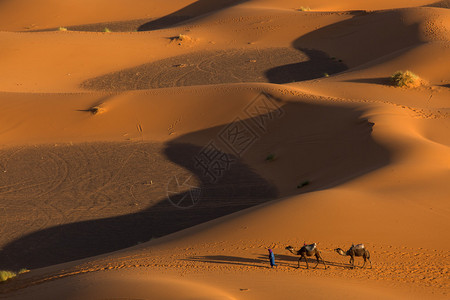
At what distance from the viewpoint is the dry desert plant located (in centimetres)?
2869

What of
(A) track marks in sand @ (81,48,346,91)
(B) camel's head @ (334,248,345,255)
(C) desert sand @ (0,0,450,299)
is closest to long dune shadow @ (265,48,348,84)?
(A) track marks in sand @ (81,48,346,91)

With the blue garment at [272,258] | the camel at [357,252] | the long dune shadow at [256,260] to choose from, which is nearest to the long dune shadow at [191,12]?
the long dune shadow at [256,260]

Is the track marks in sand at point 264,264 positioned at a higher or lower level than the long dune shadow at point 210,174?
higher

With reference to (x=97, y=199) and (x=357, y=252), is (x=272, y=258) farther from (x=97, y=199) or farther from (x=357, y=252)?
(x=97, y=199)

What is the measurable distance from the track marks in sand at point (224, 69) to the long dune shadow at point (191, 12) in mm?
18116

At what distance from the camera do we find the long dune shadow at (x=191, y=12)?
58.0 meters

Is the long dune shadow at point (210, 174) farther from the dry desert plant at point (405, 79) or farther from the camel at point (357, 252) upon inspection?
the dry desert plant at point (405, 79)

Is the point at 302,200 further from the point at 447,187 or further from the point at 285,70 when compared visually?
the point at 285,70

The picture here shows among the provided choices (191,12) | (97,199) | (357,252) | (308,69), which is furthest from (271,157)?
(191,12)

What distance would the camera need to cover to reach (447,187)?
14391 mm

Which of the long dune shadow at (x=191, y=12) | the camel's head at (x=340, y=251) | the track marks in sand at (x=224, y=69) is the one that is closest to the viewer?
the camel's head at (x=340, y=251)

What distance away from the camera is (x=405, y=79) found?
2869 centimetres

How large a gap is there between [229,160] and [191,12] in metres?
41.8

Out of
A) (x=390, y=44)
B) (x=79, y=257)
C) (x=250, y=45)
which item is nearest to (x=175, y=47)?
(x=250, y=45)
